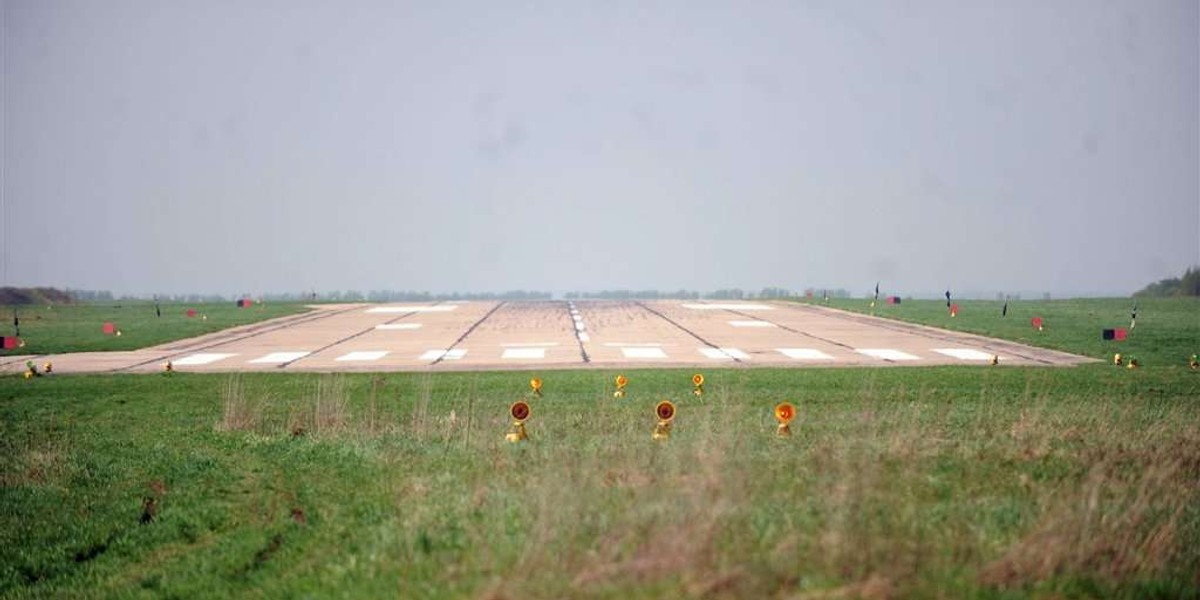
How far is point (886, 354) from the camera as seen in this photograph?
3922 centimetres

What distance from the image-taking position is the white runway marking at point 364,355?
39562 millimetres

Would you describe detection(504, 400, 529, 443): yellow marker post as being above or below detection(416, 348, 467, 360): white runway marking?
above

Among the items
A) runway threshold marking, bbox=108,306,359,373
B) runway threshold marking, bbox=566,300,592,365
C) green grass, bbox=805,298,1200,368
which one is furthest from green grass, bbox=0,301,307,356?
green grass, bbox=805,298,1200,368

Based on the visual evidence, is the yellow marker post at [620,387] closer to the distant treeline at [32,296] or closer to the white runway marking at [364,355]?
the white runway marking at [364,355]

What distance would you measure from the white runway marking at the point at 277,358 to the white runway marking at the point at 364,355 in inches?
71.8

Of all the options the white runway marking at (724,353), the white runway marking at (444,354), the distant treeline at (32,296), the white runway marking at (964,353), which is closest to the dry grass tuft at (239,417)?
the white runway marking at (444,354)

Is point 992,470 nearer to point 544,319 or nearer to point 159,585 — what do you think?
point 159,585

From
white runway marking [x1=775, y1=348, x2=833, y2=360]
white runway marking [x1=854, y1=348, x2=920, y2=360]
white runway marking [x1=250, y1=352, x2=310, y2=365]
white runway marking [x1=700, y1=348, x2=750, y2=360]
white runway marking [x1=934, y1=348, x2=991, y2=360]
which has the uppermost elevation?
white runway marking [x1=934, y1=348, x2=991, y2=360]

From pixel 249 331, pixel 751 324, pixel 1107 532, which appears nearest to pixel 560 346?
pixel 751 324

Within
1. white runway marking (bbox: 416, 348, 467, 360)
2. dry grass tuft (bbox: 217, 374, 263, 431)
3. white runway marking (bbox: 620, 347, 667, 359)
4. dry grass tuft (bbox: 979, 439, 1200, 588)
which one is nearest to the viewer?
dry grass tuft (bbox: 979, 439, 1200, 588)

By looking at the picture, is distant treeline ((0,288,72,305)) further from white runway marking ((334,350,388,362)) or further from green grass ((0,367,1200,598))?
green grass ((0,367,1200,598))

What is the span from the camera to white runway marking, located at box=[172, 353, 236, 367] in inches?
1511

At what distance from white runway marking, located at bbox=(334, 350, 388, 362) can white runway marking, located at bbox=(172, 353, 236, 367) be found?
489 centimetres

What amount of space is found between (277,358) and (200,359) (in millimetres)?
3049
